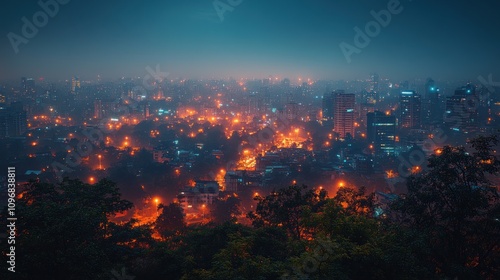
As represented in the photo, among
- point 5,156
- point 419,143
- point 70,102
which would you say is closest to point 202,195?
point 5,156

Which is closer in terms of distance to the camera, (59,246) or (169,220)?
(59,246)

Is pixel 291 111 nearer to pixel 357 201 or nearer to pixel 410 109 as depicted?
pixel 410 109

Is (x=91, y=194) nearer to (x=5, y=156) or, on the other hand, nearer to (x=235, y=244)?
(x=235, y=244)

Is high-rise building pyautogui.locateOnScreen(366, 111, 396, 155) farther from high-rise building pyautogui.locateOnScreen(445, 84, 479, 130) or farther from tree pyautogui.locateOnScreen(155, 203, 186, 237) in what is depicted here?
tree pyautogui.locateOnScreen(155, 203, 186, 237)

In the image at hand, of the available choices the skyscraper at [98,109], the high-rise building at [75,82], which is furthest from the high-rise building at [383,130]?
the high-rise building at [75,82]

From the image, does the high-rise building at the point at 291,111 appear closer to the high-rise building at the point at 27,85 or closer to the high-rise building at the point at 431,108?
the high-rise building at the point at 431,108

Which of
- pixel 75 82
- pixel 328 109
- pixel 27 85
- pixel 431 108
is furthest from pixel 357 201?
pixel 75 82
